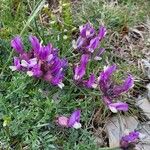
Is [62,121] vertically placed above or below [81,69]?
below

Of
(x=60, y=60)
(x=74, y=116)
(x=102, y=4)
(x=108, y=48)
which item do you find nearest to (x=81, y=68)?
(x=60, y=60)

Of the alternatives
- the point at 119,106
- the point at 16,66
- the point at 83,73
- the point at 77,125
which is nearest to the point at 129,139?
the point at 119,106

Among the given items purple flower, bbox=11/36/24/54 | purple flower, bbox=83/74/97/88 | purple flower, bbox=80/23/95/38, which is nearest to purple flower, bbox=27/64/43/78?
purple flower, bbox=11/36/24/54

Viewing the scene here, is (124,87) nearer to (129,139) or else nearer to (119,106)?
(119,106)

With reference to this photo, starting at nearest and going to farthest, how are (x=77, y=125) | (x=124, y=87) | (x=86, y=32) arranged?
(x=77, y=125) → (x=124, y=87) → (x=86, y=32)

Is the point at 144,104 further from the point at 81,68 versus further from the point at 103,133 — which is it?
the point at 81,68

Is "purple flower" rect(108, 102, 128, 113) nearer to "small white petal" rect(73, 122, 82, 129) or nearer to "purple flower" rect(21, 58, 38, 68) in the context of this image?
"small white petal" rect(73, 122, 82, 129)
